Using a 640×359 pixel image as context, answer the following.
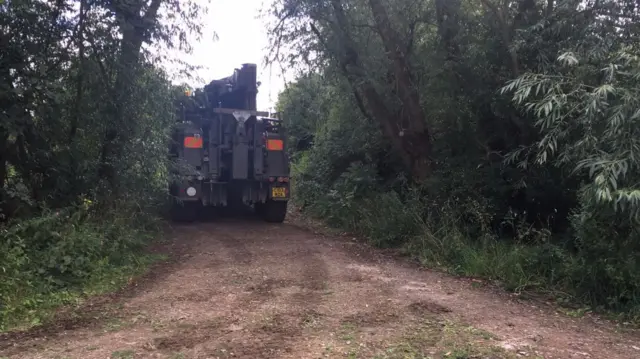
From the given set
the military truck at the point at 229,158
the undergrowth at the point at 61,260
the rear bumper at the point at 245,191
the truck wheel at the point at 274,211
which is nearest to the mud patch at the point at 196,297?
the undergrowth at the point at 61,260

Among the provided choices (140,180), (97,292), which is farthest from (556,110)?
(140,180)

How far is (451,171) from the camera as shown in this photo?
1016cm

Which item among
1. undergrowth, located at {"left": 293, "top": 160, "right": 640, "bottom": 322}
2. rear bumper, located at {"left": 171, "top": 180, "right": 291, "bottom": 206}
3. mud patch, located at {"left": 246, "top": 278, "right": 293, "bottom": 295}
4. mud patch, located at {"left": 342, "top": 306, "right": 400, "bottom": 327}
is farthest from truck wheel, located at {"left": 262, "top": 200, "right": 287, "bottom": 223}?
mud patch, located at {"left": 342, "top": 306, "right": 400, "bottom": 327}

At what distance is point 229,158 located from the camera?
1264cm

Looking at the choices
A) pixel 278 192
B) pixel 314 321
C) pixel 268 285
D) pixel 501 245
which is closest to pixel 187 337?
pixel 314 321

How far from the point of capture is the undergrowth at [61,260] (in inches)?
230

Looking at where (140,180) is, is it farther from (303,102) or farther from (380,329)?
(303,102)

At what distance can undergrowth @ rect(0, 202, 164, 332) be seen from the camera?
5844 mm

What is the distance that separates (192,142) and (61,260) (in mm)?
5529

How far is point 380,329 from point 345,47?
672 centimetres

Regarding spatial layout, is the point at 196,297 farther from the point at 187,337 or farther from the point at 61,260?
the point at 61,260

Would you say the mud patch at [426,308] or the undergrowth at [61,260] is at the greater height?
the undergrowth at [61,260]

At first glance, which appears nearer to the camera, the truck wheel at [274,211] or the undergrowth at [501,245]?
the undergrowth at [501,245]

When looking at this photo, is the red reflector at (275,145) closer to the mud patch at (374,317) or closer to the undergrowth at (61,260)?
the undergrowth at (61,260)
